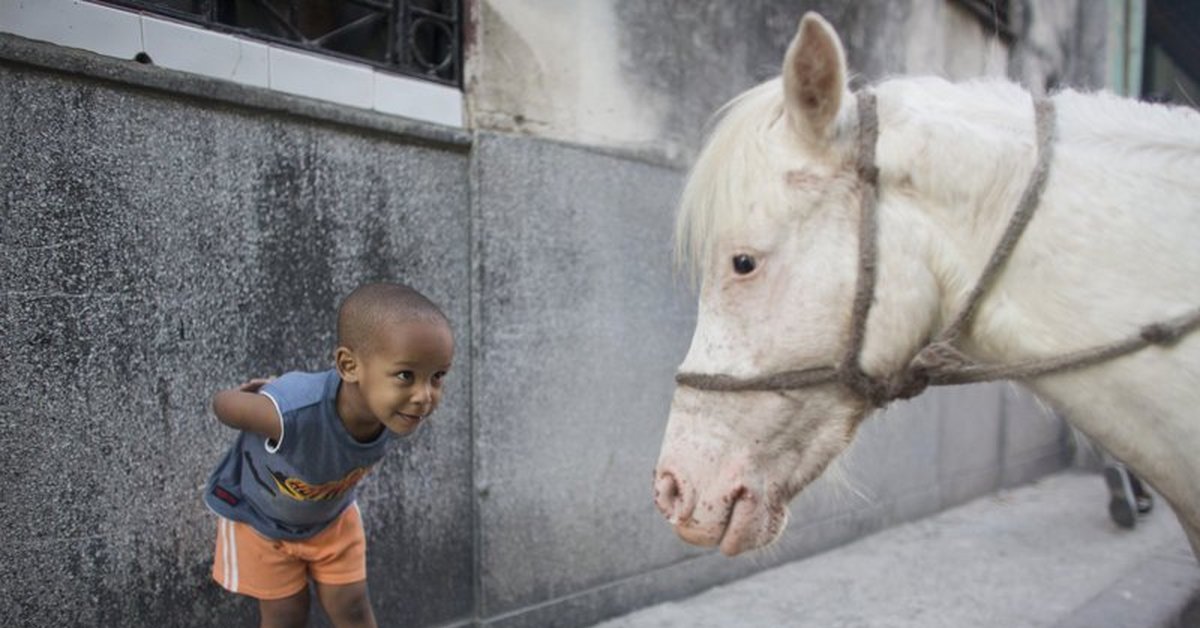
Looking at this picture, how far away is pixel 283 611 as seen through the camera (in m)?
2.24

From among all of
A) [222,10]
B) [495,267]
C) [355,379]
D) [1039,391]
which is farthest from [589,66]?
[1039,391]

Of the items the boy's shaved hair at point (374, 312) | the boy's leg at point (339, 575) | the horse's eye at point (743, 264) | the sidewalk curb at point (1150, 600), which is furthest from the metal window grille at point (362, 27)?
the sidewalk curb at point (1150, 600)

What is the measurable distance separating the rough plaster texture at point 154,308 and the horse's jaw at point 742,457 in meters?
1.46

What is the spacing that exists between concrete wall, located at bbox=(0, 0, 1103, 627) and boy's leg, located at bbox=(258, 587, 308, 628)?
1.26 feet

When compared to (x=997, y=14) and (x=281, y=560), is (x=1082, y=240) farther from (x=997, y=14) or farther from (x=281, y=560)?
(x=997, y=14)

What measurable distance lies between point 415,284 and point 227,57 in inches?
35.5

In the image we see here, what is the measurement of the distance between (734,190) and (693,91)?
2.50 meters

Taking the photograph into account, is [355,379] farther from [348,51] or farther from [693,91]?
[693,91]

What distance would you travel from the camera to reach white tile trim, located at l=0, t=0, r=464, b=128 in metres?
2.20

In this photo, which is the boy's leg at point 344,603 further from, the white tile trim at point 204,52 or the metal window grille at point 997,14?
the metal window grille at point 997,14

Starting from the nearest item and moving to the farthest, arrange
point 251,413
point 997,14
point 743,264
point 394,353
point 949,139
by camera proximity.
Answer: point 949,139 → point 743,264 → point 394,353 → point 251,413 → point 997,14

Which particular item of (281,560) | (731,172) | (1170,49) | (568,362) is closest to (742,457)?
(731,172)

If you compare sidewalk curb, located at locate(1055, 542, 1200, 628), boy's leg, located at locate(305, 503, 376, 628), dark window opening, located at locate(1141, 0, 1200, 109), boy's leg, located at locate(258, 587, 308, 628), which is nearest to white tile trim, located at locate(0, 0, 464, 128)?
boy's leg, located at locate(305, 503, 376, 628)

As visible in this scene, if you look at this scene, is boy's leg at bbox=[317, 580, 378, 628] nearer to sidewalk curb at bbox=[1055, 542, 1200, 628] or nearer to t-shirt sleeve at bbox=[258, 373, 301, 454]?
t-shirt sleeve at bbox=[258, 373, 301, 454]
